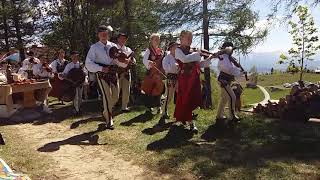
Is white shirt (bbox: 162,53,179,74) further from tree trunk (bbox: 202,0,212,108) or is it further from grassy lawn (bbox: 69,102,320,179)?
tree trunk (bbox: 202,0,212,108)

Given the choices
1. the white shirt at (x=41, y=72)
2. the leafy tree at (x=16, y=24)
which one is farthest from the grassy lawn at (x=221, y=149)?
the leafy tree at (x=16, y=24)

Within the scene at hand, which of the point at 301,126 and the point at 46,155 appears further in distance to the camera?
the point at 301,126

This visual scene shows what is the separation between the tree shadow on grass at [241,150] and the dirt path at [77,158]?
0.44 meters

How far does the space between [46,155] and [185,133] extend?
2270mm

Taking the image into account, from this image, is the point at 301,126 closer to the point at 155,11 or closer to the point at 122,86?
the point at 122,86

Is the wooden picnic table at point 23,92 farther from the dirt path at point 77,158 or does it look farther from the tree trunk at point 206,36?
the tree trunk at point 206,36

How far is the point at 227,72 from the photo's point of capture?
8.13m

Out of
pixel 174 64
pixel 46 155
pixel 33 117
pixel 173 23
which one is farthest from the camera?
pixel 173 23

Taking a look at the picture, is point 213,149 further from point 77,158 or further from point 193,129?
point 77,158

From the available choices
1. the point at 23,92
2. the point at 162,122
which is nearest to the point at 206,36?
the point at 23,92

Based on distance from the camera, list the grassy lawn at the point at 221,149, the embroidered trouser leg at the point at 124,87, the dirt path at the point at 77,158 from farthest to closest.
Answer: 1. the embroidered trouser leg at the point at 124,87
2. the dirt path at the point at 77,158
3. the grassy lawn at the point at 221,149

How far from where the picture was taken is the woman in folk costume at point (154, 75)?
32.4 ft

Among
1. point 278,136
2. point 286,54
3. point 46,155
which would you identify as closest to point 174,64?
point 278,136

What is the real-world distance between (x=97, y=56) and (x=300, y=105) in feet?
13.0
